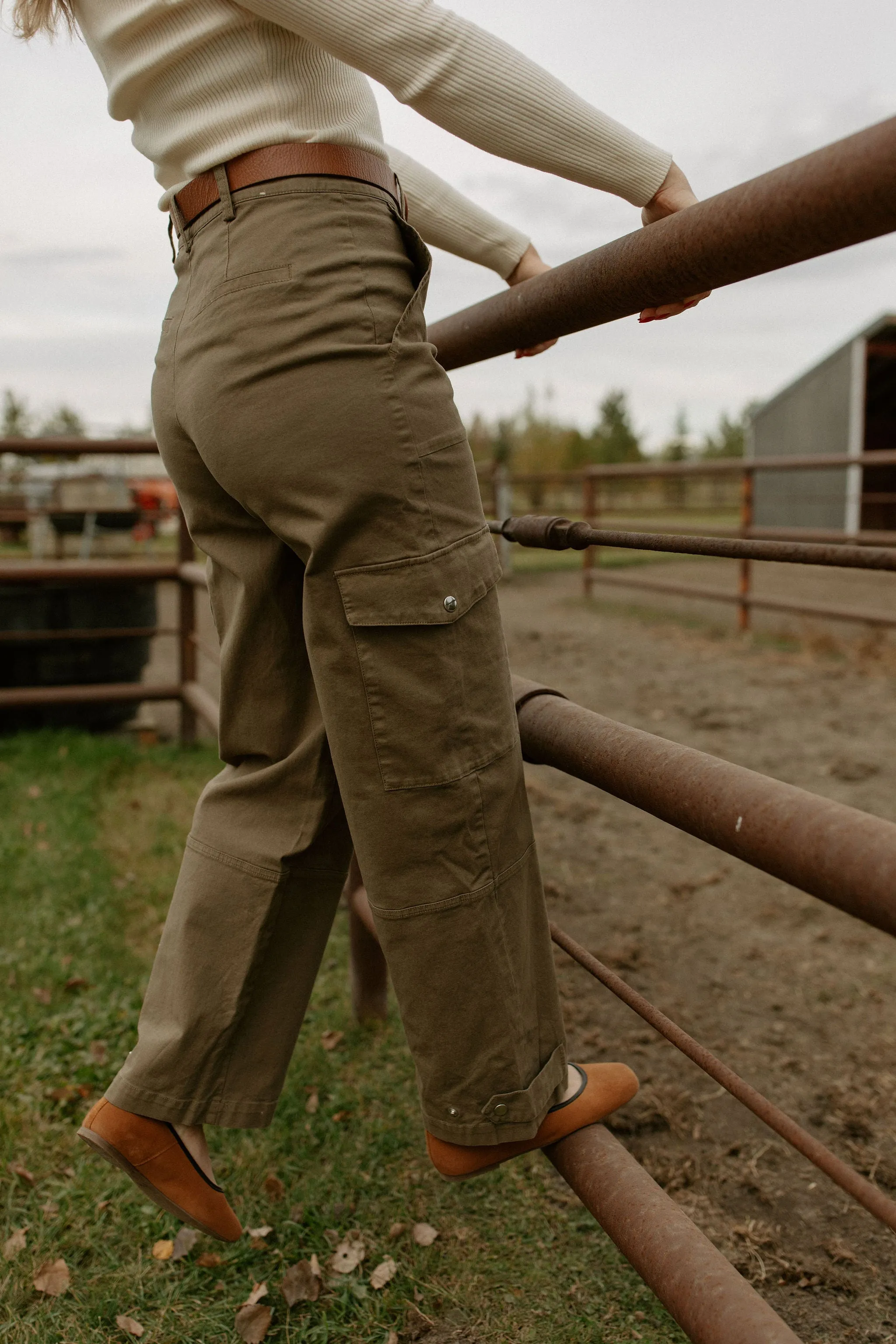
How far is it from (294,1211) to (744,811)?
41.3 inches

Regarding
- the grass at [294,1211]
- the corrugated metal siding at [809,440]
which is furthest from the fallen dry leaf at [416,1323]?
the corrugated metal siding at [809,440]

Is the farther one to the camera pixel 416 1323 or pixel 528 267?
pixel 528 267

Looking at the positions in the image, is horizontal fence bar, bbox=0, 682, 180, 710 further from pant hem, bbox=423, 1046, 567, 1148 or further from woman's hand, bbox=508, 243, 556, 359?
pant hem, bbox=423, 1046, 567, 1148

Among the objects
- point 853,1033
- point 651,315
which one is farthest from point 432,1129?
point 853,1033

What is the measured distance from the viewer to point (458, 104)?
913mm

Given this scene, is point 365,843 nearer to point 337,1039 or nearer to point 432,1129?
point 432,1129

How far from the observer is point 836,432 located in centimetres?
1275

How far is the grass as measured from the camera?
122 cm

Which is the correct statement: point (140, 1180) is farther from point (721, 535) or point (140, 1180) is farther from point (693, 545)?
point (721, 535)

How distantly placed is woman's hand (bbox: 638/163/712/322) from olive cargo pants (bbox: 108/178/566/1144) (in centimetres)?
23

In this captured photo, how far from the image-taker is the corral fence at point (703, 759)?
0.66m

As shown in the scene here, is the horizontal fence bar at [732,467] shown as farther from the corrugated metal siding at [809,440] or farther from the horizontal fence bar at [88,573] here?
the corrugated metal siding at [809,440]

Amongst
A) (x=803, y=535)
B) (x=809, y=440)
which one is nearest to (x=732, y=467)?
(x=803, y=535)

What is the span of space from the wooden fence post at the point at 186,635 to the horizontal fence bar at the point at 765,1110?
2879 mm
